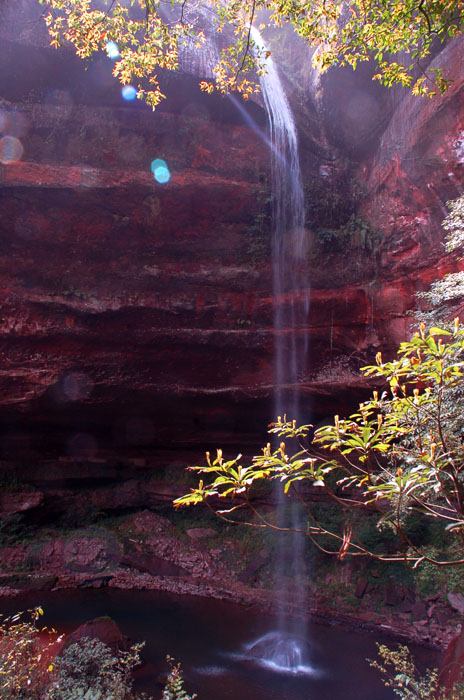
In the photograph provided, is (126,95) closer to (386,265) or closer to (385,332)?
(386,265)

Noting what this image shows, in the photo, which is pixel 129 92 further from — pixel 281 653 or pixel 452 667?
pixel 452 667

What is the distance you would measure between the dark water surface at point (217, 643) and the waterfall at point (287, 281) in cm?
136

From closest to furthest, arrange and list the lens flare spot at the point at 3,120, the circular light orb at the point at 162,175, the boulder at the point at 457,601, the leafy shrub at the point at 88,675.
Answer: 1. the leafy shrub at the point at 88,675
2. the boulder at the point at 457,601
3. the lens flare spot at the point at 3,120
4. the circular light orb at the point at 162,175

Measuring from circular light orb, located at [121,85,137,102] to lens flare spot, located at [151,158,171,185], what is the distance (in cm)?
150

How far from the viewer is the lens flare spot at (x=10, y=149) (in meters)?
8.21

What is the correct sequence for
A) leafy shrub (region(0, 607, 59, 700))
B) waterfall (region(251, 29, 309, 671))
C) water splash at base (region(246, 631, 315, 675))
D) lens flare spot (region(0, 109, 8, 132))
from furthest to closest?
waterfall (region(251, 29, 309, 671)), lens flare spot (region(0, 109, 8, 132)), water splash at base (region(246, 631, 315, 675)), leafy shrub (region(0, 607, 59, 700))

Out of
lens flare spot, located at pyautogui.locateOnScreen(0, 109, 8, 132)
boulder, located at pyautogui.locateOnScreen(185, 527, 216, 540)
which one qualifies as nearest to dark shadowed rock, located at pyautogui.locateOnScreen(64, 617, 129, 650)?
boulder, located at pyautogui.locateOnScreen(185, 527, 216, 540)

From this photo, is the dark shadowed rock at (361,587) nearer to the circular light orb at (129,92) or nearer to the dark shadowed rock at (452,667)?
the dark shadowed rock at (452,667)

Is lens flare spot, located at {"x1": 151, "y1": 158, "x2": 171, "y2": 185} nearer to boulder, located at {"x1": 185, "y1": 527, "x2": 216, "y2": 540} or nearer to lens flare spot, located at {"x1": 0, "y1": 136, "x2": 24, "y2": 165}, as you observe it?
lens flare spot, located at {"x1": 0, "y1": 136, "x2": 24, "y2": 165}

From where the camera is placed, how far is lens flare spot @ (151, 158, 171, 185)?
8.91 m

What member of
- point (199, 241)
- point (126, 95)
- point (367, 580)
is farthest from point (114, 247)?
point (367, 580)

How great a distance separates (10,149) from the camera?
8375mm

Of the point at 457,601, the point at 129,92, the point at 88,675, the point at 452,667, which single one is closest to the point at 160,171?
the point at 129,92

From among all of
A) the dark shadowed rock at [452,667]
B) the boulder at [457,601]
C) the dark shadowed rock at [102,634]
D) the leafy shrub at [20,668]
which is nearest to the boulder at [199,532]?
the dark shadowed rock at [102,634]
